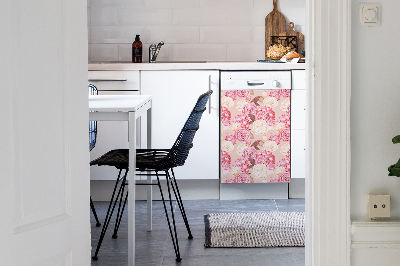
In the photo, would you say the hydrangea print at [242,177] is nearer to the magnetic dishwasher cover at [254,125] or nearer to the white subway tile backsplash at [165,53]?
the magnetic dishwasher cover at [254,125]

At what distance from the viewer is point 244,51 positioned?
4430 mm

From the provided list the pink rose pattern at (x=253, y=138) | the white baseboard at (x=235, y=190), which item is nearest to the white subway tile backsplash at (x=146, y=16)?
the pink rose pattern at (x=253, y=138)

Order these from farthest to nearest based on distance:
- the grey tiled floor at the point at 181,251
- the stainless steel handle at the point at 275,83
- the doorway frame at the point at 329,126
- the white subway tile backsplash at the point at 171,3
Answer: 1. the white subway tile backsplash at the point at 171,3
2. the stainless steel handle at the point at 275,83
3. the grey tiled floor at the point at 181,251
4. the doorway frame at the point at 329,126

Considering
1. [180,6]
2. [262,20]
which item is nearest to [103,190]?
[180,6]

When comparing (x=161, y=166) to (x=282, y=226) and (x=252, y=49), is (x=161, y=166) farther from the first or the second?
(x=252, y=49)

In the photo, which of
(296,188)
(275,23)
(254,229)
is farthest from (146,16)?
(254,229)

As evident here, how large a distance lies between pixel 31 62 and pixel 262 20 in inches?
134

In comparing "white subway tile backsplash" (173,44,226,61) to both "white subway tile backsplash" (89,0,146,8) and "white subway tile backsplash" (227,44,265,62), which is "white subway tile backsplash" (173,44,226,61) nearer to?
"white subway tile backsplash" (227,44,265,62)

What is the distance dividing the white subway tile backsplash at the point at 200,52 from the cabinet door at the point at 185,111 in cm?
71

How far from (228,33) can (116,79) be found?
3.97ft

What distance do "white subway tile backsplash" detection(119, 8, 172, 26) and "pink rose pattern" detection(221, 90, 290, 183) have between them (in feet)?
3.52

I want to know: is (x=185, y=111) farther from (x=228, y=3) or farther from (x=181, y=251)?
(x=181, y=251)

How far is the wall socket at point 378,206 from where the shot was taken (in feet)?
5.59

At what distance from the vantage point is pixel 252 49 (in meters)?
4.43
